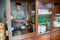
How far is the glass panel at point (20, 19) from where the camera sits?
200 cm

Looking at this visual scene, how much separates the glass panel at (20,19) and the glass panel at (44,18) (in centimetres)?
26

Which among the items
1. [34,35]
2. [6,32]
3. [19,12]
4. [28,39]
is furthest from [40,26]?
[6,32]

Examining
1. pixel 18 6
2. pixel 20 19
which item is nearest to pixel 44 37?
pixel 20 19

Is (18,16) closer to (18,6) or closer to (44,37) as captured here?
(18,6)

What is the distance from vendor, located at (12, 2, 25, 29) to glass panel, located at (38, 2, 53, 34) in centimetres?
42

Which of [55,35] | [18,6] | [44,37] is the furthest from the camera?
[55,35]

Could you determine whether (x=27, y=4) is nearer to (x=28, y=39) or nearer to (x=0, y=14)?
(x=0, y=14)

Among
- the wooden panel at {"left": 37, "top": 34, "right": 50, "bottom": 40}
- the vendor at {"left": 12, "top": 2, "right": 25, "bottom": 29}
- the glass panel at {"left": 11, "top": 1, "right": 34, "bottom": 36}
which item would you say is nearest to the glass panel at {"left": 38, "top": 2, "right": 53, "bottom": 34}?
the wooden panel at {"left": 37, "top": 34, "right": 50, "bottom": 40}

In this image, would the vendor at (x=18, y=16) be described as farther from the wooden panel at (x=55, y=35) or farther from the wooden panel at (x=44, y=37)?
the wooden panel at (x=55, y=35)

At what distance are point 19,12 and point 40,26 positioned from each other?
595 millimetres

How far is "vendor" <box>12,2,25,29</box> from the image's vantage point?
2046mm

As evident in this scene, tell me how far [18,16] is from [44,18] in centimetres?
66

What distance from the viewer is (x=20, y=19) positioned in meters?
2.13

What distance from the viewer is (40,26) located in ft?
7.77
